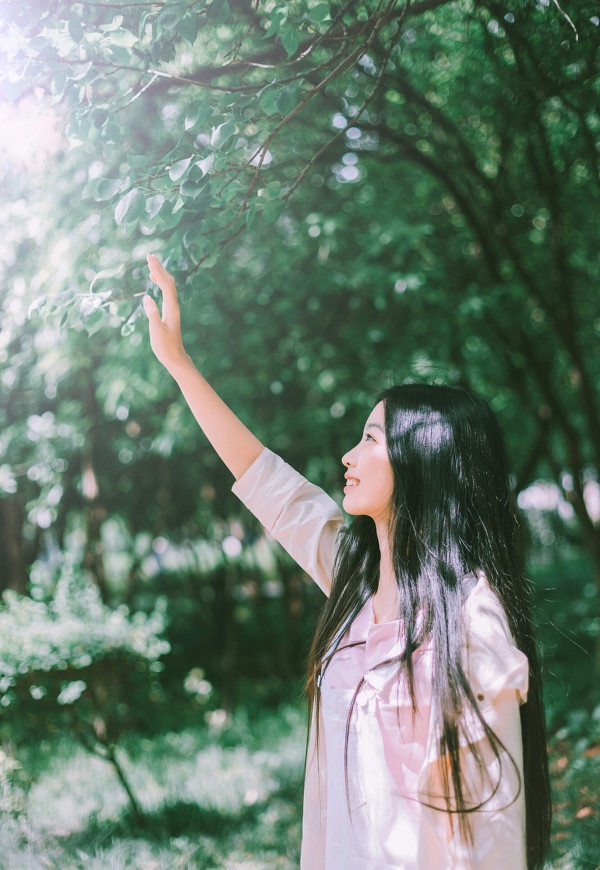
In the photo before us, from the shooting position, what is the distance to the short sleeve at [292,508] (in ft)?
6.58

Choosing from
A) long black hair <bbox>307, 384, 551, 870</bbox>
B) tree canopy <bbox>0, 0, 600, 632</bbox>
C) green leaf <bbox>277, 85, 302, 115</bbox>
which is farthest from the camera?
tree canopy <bbox>0, 0, 600, 632</bbox>

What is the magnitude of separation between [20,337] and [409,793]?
382 cm

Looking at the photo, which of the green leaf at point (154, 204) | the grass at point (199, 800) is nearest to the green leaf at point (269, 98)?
the green leaf at point (154, 204)

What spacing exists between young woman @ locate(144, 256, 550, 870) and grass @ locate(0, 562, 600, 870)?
1.05 m

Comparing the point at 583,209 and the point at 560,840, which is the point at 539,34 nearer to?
the point at 583,209

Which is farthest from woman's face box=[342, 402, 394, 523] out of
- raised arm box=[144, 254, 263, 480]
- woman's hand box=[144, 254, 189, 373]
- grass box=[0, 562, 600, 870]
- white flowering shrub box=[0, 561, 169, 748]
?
white flowering shrub box=[0, 561, 169, 748]

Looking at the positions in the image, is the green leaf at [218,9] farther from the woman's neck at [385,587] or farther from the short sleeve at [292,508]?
the woman's neck at [385,587]

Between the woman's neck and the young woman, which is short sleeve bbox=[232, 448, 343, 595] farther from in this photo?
the woman's neck

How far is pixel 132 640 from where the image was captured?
3.76m

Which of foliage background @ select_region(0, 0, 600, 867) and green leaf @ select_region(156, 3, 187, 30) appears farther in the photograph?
foliage background @ select_region(0, 0, 600, 867)

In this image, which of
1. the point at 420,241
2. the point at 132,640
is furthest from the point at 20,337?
the point at 420,241

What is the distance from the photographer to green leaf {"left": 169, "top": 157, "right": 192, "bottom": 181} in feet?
6.21

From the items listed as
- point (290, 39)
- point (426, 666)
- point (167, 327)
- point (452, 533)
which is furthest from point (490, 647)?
point (290, 39)

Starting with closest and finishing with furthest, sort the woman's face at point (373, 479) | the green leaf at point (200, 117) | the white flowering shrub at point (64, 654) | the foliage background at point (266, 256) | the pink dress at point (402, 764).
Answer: the pink dress at point (402, 764), the woman's face at point (373, 479), the green leaf at point (200, 117), the foliage background at point (266, 256), the white flowering shrub at point (64, 654)
